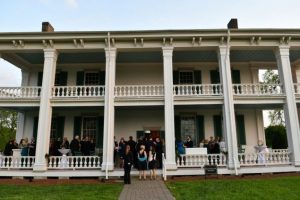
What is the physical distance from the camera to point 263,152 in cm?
1264

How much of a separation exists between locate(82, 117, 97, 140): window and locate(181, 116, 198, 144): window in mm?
5432

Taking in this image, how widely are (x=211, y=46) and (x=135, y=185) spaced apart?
26.4 feet

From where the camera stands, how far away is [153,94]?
1350 cm

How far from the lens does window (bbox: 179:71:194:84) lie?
16047 mm

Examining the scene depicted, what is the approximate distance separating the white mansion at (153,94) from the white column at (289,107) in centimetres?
5

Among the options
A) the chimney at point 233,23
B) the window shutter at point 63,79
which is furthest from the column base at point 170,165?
the chimney at point 233,23

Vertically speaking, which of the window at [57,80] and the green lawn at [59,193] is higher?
the window at [57,80]

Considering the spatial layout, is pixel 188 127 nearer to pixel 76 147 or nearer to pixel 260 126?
pixel 260 126

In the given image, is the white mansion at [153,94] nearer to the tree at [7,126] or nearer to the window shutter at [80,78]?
the window shutter at [80,78]

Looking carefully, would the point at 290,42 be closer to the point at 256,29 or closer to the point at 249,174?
the point at 256,29

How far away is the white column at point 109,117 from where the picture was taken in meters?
12.1

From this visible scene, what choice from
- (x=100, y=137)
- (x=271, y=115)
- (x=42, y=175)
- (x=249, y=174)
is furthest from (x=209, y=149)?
(x=271, y=115)

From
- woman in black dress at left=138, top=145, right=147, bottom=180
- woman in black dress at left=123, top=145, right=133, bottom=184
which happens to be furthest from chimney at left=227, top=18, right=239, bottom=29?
woman in black dress at left=123, top=145, right=133, bottom=184

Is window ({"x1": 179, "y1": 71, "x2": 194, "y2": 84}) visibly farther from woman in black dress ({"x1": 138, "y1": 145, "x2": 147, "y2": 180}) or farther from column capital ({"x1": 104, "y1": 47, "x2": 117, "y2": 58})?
woman in black dress ({"x1": 138, "y1": 145, "x2": 147, "y2": 180})
